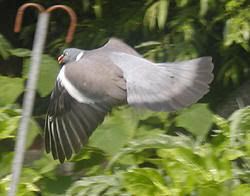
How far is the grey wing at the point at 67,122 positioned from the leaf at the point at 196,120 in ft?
1.05

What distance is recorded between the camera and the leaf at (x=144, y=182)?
270 centimetres

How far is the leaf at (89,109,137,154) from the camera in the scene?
9.86 feet

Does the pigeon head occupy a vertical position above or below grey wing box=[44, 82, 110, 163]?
above

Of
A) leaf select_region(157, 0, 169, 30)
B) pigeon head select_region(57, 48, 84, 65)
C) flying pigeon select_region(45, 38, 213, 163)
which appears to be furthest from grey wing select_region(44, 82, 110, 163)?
leaf select_region(157, 0, 169, 30)

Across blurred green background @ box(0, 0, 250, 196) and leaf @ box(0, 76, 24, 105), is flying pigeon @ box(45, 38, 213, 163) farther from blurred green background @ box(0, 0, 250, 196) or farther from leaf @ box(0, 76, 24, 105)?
leaf @ box(0, 76, 24, 105)

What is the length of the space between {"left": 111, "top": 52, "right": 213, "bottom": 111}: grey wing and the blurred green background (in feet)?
0.47

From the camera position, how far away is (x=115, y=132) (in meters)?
3.04

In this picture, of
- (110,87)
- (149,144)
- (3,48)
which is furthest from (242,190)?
(3,48)

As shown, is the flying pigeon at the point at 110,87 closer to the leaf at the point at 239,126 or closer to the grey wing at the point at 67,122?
the grey wing at the point at 67,122

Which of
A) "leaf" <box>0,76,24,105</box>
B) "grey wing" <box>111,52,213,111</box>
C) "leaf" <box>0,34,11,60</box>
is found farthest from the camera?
"leaf" <box>0,34,11,60</box>

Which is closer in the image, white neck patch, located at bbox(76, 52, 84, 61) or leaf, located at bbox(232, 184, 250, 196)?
leaf, located at bbox(232, 184, 250, 196)

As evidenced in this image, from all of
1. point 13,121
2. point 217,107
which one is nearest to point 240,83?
point 217,107

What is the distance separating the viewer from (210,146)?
2.78 metres

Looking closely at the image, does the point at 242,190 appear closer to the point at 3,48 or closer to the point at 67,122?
the point at 67,122
